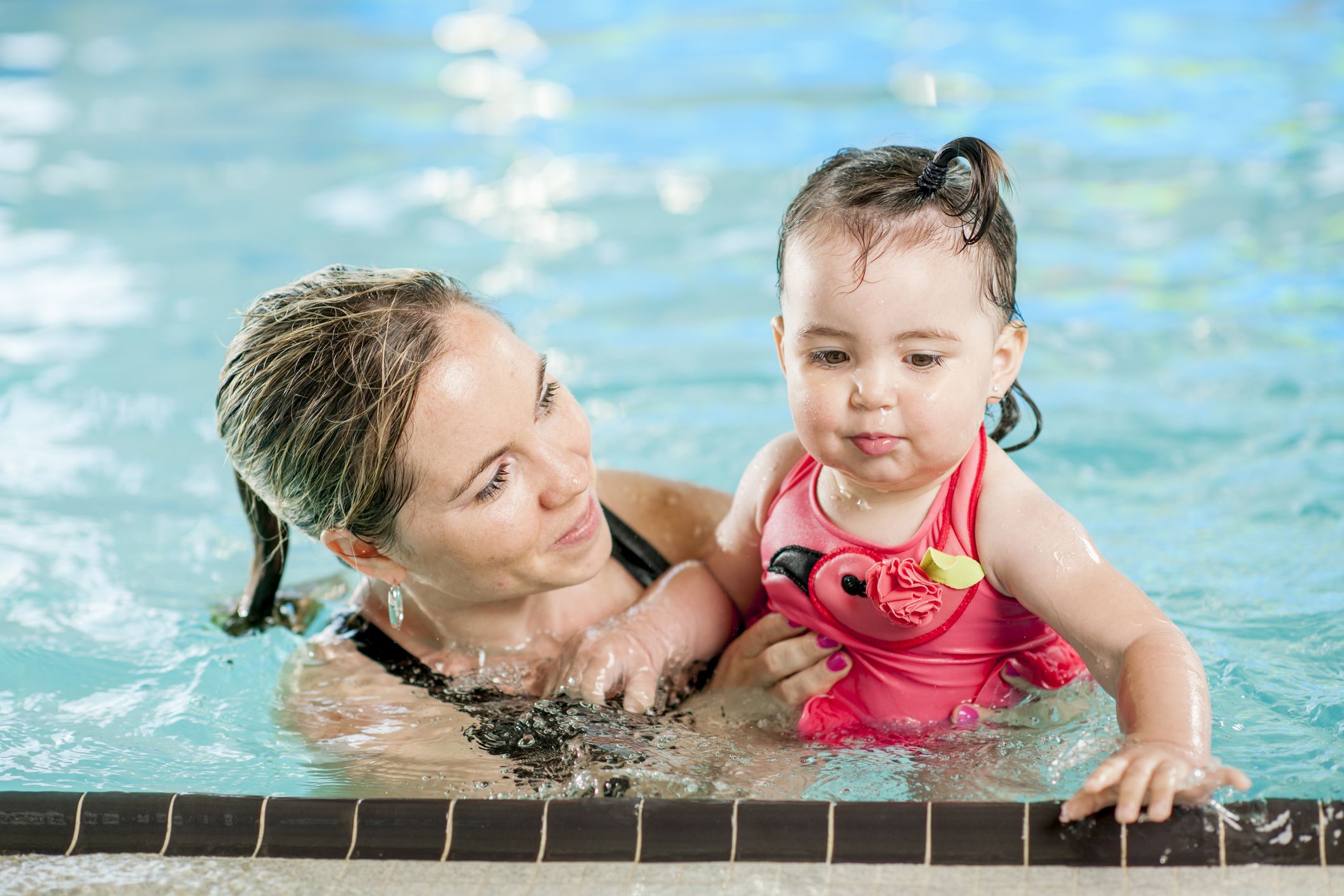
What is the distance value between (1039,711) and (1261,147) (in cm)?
686

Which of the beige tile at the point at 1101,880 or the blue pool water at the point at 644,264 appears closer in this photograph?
the beige tile at the point at 1101,880

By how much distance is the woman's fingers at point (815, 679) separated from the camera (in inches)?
114

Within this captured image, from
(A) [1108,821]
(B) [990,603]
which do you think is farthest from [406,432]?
(A) [1108,821]

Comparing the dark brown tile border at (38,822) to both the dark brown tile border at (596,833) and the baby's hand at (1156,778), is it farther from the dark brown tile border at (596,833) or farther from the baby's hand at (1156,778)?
the baby's hand at (1156,778)

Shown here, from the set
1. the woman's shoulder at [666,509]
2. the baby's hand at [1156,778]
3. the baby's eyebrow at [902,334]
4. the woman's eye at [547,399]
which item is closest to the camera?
the baby's hand at [1156,778]

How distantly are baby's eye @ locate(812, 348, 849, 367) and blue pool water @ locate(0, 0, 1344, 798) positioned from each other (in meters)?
0.75

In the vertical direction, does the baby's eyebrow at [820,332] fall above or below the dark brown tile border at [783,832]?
above

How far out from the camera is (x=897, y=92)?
9.94 m

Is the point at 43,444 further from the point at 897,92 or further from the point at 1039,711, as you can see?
the point at 897,92

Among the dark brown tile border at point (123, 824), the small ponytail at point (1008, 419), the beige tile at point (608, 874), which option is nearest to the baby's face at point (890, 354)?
the small ponytail at point (1008, 419)

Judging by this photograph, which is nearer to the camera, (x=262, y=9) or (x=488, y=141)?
(x=488, y=141)

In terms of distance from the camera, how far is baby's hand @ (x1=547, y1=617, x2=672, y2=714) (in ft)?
9.52

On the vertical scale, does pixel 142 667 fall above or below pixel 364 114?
below

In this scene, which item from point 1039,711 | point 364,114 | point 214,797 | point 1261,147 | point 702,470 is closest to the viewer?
point 214,797
